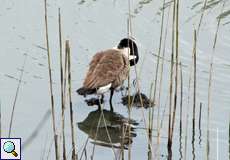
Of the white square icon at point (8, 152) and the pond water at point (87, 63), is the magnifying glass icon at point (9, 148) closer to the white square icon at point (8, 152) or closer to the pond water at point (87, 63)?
the white square icon at point (8, 152)

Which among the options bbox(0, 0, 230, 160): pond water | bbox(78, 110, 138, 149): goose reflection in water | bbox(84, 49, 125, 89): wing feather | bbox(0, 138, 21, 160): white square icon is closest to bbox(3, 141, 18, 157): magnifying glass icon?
bbox(0, 138, 21, 160): white square icon

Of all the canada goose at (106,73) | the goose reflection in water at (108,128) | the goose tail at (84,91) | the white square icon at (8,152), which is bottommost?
the goose reflection in water at (108,128)

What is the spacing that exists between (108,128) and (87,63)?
2.10m

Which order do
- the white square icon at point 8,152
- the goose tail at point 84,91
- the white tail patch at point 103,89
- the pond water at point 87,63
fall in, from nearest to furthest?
the white square icon at point 8,152 < the pond water at point 87,63 < the goose tail at point 84,91 < the white tail patch at point 103,89

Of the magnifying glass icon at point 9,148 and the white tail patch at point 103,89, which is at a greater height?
the white tail patch at point 103,89

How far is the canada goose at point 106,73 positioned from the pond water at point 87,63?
0.84 ft

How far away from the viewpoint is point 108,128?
8250 mm

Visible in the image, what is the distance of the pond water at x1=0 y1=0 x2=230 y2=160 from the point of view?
305 inches

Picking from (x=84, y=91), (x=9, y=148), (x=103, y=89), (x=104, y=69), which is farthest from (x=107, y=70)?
(x=9, y=148)

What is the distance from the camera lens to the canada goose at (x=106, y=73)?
8.71 m

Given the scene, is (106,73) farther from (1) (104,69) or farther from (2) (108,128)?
(2) (108,128)

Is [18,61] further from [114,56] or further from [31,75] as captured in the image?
[114,56]

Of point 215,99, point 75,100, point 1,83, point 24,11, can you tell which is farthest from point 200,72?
point 24,11

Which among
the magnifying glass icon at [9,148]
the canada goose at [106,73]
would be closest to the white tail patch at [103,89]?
the canada goose at [106,73]
